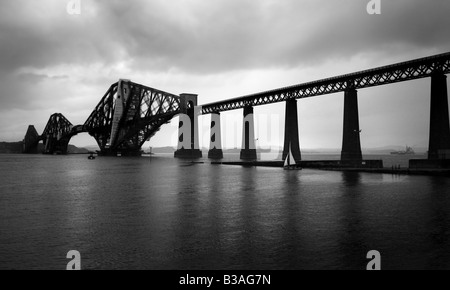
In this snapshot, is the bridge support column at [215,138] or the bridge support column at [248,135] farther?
the bridge support column at [215,138]

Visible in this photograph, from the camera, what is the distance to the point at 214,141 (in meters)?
132

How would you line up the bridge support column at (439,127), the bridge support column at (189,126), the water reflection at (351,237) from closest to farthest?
the water reflection at (351,237) → the bridge support column at (439,127) → the bridge support column at (189,126)

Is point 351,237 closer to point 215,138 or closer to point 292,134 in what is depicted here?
point 292,134

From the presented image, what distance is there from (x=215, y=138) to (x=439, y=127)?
88.8 meters

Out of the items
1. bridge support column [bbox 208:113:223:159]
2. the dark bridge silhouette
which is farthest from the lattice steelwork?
bridge support column [bbox 208:113:223:159]

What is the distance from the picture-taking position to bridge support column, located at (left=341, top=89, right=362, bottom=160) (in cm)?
6162

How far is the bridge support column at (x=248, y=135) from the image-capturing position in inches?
4040

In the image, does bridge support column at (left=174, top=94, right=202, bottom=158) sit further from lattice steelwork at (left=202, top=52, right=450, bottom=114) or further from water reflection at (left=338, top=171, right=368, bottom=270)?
water reflection at (left=338, top=171, right=368, bottom=270)

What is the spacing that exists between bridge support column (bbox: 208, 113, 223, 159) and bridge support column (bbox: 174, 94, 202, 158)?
9.44 metres

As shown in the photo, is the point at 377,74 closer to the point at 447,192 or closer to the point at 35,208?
the point at 447,192

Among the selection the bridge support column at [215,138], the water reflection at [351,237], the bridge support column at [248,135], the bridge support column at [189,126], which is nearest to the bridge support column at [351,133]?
the water reflection at [351,237]

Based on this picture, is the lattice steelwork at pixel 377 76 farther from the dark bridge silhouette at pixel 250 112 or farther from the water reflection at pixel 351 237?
the water reflection at pixel 351 237
